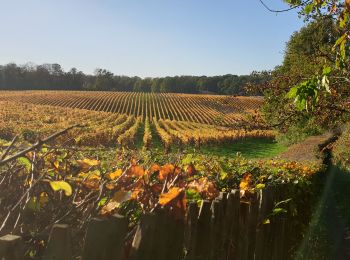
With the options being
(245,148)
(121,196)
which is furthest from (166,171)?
(245,148)

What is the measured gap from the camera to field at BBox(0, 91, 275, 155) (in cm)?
3128

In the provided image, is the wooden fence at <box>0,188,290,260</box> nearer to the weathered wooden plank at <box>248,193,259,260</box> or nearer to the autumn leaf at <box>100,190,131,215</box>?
the weathered wooden plank at <box>248,193,259,260</box>

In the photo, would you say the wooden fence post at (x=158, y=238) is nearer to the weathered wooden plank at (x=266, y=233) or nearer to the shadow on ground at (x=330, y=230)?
the weathered wooden plank at (x=266, y=233)

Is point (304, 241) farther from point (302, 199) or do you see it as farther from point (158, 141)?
point (158, 141)

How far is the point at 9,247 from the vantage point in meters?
Result: 1.20

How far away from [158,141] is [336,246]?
31.6 meters

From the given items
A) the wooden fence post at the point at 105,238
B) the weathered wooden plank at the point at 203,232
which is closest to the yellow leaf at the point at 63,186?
the wooden fence post at the point at 105,238

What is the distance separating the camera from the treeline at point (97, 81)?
119m

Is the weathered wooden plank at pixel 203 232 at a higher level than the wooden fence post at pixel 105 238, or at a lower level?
lower

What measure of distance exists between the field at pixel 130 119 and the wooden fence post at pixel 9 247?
27.3ft

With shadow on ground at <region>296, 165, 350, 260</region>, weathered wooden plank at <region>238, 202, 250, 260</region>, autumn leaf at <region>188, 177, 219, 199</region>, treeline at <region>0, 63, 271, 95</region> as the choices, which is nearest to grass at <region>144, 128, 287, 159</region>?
shadow on ground at <region>296, 165, 350, 260</region>

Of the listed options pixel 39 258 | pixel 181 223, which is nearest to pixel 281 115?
pixel 181 223

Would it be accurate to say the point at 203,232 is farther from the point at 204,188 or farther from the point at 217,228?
the point at 204,188

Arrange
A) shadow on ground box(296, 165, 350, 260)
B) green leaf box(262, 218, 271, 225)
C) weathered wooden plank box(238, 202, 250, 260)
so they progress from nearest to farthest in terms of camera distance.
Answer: weathered wooden plank box(238, 202, 250, 260), green leaf box(262, 218, 271, 225), shadow on ground box(296, 165, 350, 260)
